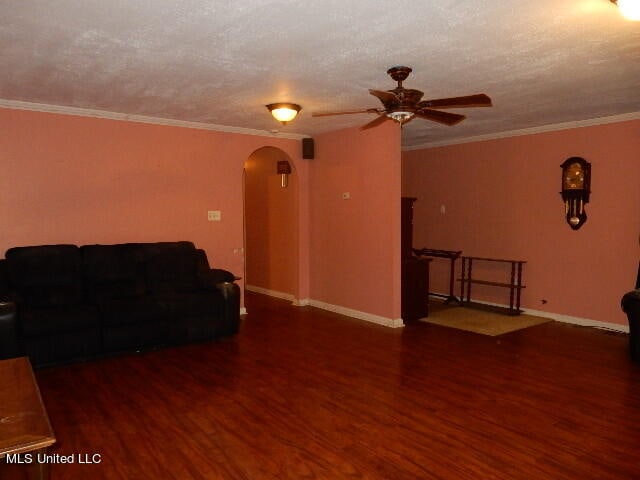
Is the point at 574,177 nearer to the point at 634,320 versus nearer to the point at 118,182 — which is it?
the point at 634,320

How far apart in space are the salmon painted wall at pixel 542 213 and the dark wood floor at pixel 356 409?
82 cm

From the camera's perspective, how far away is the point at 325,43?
2842mm

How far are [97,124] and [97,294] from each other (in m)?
1.71

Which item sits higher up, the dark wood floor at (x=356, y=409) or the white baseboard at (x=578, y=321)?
the white baseboard at (x=578, y=321)

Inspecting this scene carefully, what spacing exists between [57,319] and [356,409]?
8.11 feet

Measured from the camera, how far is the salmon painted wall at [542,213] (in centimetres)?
511

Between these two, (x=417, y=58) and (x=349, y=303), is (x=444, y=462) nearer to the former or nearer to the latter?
(x=417, y=58)

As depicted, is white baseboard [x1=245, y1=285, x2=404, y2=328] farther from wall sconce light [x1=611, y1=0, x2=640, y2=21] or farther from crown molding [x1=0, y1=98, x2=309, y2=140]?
wall sconce light [x1=611, y1=0, x2=640, y2=21]

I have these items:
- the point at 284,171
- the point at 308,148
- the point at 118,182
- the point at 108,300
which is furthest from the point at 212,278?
the point at 308,148

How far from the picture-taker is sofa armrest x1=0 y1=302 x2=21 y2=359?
3613 millimetres

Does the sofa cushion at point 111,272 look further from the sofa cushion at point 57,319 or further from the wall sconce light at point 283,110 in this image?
the wall sconce light at point 283,110

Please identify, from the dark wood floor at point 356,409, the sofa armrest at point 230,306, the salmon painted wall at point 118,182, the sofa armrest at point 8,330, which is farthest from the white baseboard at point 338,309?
the sofa armrest at point 8,330

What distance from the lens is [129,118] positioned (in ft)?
16.3

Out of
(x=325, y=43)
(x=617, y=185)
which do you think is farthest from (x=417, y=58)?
(x=617, y=185)
